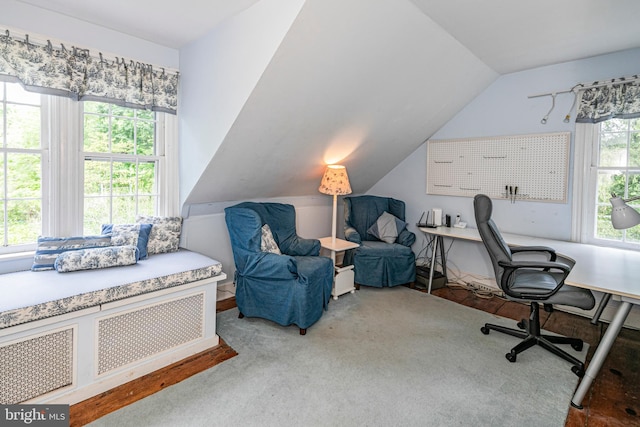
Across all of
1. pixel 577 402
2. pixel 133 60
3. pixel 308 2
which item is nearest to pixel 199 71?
pixel 133 60

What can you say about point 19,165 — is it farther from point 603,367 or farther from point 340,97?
point 603,367

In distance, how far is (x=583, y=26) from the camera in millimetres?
2414

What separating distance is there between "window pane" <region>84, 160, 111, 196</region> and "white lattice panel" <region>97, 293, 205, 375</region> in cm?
117

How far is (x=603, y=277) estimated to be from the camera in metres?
1.99

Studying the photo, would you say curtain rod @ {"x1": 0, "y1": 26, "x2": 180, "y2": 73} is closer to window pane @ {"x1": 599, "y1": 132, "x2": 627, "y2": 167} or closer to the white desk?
the white desk

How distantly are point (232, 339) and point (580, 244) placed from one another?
3200 millimetres

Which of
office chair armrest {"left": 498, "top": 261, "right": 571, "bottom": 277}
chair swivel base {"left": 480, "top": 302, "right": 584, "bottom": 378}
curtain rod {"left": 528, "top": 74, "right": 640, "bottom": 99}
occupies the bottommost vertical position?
chair swivel base {"left": 480, "top": 302, "right": 584, "bottom": 378}

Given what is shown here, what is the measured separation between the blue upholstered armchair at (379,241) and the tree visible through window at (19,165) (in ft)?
9.04

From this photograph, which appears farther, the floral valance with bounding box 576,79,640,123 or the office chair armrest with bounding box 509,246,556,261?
the floral valance with bounding box 576,79,640,123

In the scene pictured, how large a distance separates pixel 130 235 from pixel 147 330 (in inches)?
29.9

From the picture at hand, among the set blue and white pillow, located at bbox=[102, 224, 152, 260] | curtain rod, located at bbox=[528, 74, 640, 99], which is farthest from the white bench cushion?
curtain rod, located at bbox=[528, 74, 640, 99]

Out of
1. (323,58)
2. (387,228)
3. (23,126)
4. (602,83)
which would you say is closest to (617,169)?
(602,83)

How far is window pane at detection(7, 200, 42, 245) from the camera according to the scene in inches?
89.5

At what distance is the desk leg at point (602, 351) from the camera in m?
1.84
